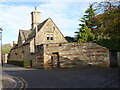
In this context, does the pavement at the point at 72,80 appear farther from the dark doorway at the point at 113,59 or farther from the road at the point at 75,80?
the dark doorway at the point at 113,59

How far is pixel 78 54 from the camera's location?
2105 centimetres

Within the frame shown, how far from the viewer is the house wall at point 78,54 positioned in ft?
68.1

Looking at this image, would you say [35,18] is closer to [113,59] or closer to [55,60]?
[55,60]

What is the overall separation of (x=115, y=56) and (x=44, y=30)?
18.3 metres

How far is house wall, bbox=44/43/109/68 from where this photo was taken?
68.1ft

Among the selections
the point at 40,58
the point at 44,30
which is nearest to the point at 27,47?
the point at 44,30

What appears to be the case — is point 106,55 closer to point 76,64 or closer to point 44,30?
point 76,64

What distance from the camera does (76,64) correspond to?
20.9 m

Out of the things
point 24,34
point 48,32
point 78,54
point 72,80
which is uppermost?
point 24,34

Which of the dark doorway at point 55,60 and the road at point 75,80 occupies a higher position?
the dark doorway at point 55,60

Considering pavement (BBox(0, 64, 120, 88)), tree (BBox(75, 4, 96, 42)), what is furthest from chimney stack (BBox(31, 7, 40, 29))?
pavement (BBox(0, 64, 120, 88))

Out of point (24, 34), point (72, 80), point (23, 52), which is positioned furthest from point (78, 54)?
point (24, 34)

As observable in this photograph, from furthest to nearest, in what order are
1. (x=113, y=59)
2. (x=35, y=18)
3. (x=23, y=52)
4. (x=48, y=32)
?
(x=35, y=18) < (x=23, y=52) < (x=48, y=32) < (x=113, y=59)

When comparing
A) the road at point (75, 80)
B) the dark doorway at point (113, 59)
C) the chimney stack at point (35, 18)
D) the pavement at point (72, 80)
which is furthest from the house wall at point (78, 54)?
the chimney stack at point (35, 18)
